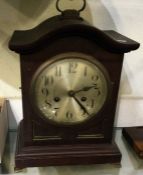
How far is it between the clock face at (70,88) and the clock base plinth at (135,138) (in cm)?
22

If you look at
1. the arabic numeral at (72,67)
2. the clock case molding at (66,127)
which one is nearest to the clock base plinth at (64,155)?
the clock case molding at (66,127)

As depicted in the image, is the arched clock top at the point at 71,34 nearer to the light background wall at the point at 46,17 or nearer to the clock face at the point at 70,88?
the clock face at the point at 70,88

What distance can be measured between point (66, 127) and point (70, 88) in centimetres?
13

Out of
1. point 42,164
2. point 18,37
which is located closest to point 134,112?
point 42,164

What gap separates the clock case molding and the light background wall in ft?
0.39

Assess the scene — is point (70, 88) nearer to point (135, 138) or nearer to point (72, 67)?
point (72, 67)

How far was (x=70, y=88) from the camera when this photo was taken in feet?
2.52

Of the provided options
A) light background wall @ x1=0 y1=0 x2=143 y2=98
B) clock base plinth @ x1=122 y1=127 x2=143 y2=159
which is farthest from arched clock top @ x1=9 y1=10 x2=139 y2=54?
clock base plinth @ x1=122 y1=127 x2=143 y2=159

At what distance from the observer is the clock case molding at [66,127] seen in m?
0.71

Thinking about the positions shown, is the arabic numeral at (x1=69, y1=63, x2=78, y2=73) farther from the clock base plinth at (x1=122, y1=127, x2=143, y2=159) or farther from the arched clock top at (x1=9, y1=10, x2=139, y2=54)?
the clock base plinth at (x1=122, y1=127, x2=143, y2=159)

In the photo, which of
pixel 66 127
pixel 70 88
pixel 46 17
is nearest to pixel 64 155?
pixel 66 127

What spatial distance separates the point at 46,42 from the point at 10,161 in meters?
0.41

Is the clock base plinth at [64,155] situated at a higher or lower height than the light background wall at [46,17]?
lower

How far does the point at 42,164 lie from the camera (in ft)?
2.65
